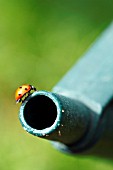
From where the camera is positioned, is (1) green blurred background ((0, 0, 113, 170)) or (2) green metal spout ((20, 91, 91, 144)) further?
(1) green blurred background ((0, 0, 113, 170))

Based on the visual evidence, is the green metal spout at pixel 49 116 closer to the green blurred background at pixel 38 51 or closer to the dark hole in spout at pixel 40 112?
the dark hole in spout at pixel 40 112

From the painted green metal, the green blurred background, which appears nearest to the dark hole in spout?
A: the painted green metal

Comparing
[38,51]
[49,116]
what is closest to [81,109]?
[49,116]

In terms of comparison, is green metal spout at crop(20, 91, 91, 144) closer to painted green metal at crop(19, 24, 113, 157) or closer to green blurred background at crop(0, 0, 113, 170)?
painted green metal at crop(19, 24, 113, 157)

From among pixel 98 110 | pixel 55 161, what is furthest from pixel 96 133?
pixel 55 161

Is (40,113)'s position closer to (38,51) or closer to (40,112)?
(40,112)

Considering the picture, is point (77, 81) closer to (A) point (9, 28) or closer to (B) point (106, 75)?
(B) point (106, 75)

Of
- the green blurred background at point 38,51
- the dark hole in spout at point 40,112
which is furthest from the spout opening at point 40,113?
the green blurred background at point 38,51
